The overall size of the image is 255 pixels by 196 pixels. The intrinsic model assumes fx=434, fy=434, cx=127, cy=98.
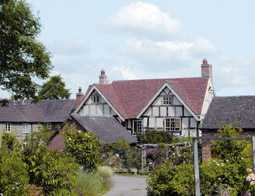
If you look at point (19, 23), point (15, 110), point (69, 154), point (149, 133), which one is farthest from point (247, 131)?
point (15, 110)

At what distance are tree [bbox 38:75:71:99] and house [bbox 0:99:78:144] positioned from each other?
38.8 ft

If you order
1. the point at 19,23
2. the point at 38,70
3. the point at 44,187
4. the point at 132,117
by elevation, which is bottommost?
the point at 44,187

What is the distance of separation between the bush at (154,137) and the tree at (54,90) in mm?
32512

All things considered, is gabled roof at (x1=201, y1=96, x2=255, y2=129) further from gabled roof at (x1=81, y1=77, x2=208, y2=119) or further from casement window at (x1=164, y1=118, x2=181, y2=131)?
casement window at (x1=164, y1=118, x2=181, y2=131)

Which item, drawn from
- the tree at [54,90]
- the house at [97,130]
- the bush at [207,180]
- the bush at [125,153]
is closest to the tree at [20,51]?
the house at [97,130]

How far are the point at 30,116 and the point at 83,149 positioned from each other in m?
34.1

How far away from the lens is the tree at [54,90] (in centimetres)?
6606

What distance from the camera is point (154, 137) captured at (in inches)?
1388

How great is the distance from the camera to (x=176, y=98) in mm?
37719

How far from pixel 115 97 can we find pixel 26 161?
29589 mm

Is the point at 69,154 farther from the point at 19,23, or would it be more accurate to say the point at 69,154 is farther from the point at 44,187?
the point at 19,23

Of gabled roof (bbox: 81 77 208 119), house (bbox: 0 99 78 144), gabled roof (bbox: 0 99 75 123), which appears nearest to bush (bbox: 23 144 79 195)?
gabled roof (bbox: 81 77 208 119)

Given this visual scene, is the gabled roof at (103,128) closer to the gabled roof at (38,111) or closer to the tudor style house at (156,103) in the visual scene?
the tudor style house at (156,103)

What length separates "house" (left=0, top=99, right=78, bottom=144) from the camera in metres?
49.7
